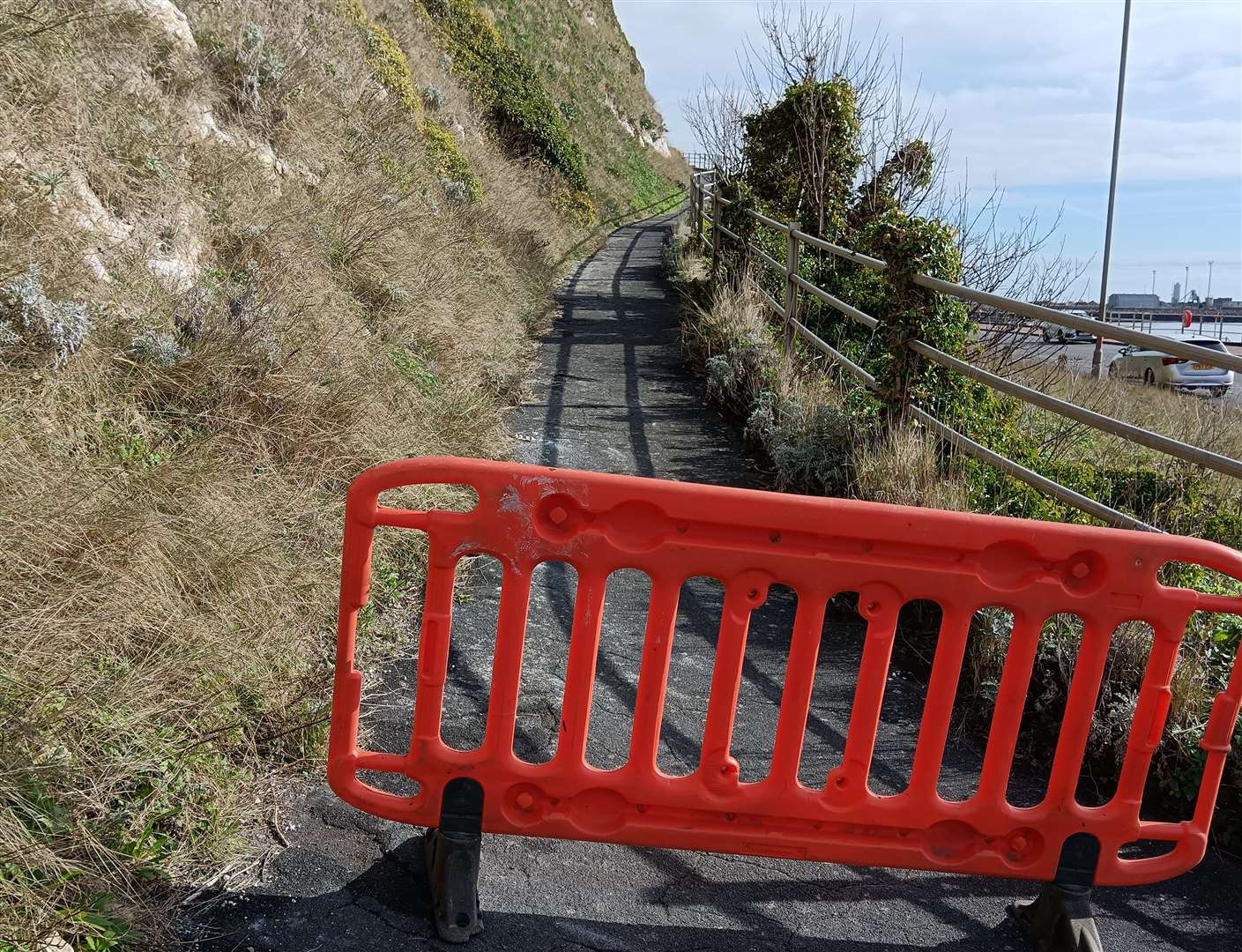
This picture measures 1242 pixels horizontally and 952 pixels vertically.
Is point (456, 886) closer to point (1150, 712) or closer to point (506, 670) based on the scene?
point (506, 670)

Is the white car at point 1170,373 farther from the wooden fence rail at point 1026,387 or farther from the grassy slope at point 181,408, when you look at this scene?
the grassy slope at point 181,408

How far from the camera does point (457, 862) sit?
9.91ft

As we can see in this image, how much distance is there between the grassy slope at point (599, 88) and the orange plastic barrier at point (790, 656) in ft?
85.0

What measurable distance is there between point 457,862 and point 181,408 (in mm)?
2993

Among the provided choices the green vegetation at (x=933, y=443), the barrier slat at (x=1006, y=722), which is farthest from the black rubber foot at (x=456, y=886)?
the green vegetation at (x=933, y=443)

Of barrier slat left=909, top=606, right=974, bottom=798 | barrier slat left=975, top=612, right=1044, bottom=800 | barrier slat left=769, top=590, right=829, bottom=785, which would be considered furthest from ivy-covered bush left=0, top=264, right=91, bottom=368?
barrier slat left=975, top=612, right=1044, bottom=800

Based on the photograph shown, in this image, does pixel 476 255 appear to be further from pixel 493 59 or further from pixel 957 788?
pixel 493 59

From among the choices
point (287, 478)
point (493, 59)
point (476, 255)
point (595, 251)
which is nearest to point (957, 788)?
point (287, 478)

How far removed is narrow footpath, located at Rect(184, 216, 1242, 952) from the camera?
3.01 meters

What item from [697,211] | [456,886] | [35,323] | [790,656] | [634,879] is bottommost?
[634,879]

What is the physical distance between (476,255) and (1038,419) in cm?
629

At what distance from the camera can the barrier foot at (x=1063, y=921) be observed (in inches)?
118

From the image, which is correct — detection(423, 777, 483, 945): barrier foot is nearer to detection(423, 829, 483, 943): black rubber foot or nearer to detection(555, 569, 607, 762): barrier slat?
detection(423, 829, 483, 943): black rubber foot

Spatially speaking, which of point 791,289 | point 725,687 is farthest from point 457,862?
point 791,289
